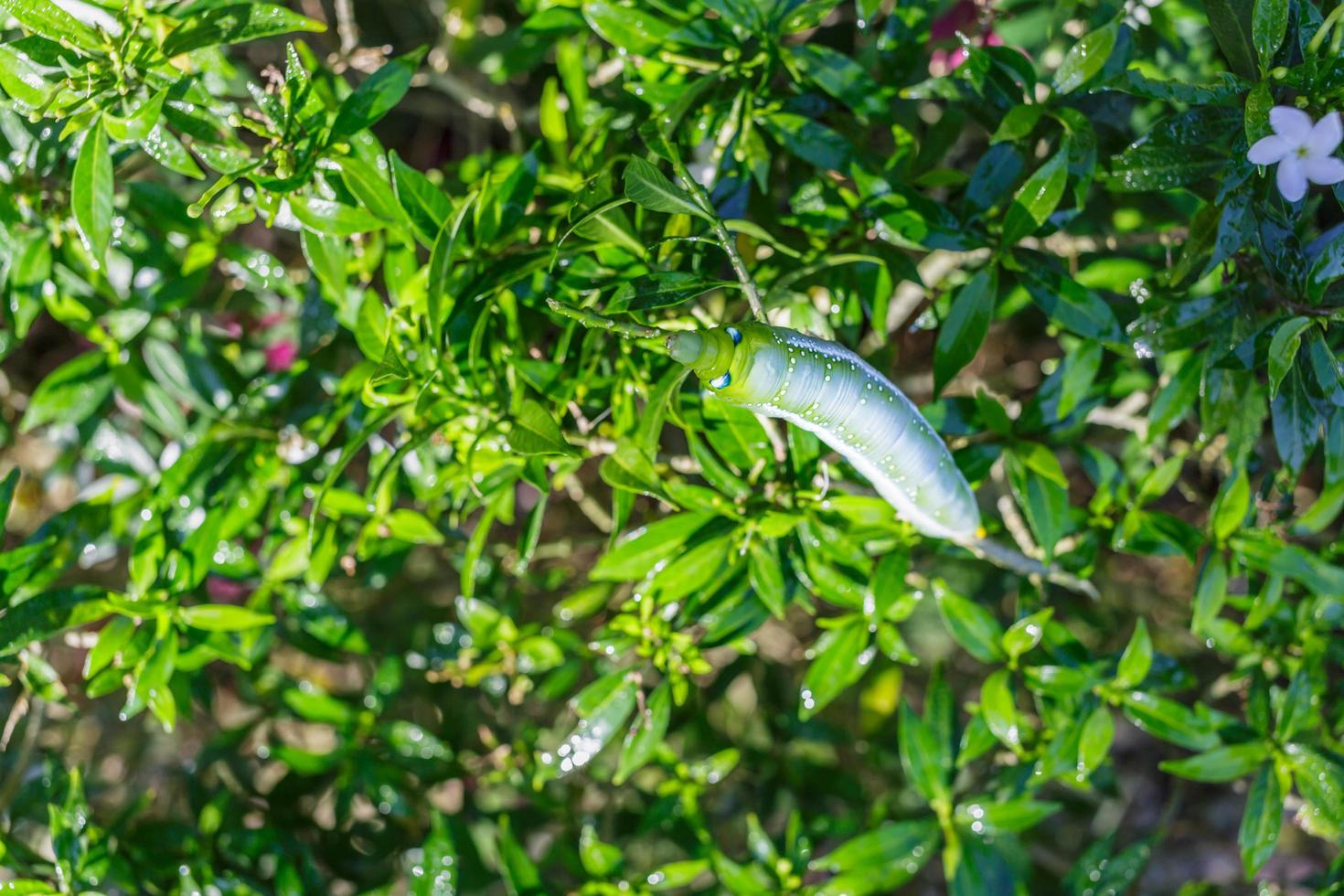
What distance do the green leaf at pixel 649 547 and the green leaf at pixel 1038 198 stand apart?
0.49 metres

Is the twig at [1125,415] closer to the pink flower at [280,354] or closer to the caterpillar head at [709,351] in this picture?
the caterpillar head at [709,351]

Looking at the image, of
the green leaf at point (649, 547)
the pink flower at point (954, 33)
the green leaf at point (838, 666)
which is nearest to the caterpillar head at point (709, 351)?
the green leaf at point (649, 547)

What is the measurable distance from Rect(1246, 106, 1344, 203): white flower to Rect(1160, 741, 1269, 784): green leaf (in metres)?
0.75

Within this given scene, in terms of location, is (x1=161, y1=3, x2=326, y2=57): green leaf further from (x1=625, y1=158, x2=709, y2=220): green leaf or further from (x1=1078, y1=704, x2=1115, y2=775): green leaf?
(x1=1078, y1=704, x2=1115, y2=775): green leaf

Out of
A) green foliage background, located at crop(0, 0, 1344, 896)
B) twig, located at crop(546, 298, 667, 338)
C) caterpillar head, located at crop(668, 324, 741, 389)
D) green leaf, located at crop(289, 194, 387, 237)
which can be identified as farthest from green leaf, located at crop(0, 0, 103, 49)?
caterpillar head, located at crop(668, 324, 741, 389)

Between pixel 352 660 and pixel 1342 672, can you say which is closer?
pixel 352 660

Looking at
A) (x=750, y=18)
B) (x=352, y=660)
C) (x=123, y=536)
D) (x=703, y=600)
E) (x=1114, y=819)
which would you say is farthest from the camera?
(x=1114, y=819)

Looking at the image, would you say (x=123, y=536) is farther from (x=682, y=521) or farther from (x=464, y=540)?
(x=682, y=521)

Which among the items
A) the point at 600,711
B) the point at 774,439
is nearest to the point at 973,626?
the point at 774,439

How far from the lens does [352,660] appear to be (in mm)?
1824

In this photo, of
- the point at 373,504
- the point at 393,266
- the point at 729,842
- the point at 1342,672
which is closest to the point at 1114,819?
the point at 1342,672

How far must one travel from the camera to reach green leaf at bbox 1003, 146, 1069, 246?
1090mm

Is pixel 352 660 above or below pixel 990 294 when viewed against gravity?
below

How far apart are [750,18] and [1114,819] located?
1.67 meters
